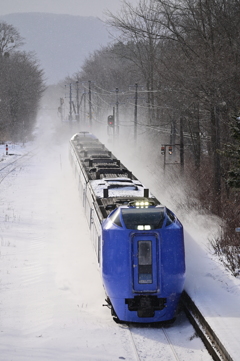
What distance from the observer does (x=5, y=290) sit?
11.3 m

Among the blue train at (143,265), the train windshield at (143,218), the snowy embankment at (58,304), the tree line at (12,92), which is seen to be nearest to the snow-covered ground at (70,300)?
the snowy embankment at (58,304)

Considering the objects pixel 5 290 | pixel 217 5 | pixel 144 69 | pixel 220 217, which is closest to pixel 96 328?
pixel 5 290

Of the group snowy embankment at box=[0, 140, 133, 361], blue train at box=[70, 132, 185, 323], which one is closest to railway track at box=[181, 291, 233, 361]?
blue train at box=[70, 132, 185, 323]

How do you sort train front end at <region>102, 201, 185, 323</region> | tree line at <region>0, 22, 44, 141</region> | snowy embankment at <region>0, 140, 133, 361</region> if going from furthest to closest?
tree line at <region>0, 22, 44, 141</region> < train front end at <region>102, 201, 185, 323</region> < snowy embankment at <region>0, 140, 133, 361</region>

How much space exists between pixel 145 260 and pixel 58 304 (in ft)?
8.20

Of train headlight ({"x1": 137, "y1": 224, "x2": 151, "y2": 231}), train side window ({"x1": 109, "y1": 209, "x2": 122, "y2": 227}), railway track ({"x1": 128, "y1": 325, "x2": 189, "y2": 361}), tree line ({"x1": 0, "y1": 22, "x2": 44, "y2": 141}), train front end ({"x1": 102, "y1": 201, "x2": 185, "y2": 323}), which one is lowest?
railway track ({"x1": 128, "y1": 325, "x2": 189, "y2": 361})

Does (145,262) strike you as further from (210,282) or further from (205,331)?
(210,282)

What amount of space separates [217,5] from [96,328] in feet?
56.4

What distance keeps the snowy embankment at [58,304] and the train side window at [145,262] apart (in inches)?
42.3

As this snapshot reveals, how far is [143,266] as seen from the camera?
9250 mm

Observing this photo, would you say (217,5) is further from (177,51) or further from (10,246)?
(10,246)

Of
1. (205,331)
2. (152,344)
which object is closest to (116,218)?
(152,344)

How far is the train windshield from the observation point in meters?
9.31

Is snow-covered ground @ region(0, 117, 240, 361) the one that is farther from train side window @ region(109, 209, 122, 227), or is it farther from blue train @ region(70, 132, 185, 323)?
train side window @ region(109, 209, 122, 227)
